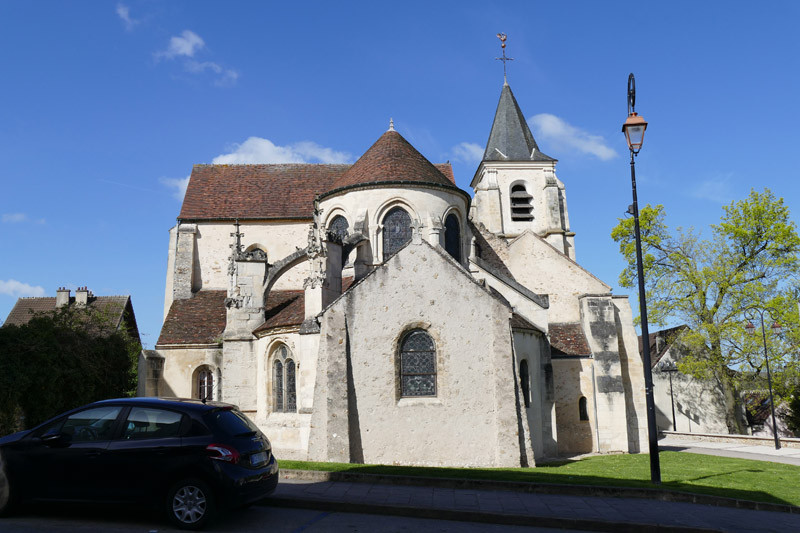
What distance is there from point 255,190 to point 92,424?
21916 mm

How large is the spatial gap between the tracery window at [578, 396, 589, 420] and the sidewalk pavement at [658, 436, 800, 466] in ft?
16.9

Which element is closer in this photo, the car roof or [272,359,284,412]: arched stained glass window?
the car roof

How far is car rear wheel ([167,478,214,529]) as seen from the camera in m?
7.59

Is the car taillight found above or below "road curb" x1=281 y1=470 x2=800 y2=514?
above

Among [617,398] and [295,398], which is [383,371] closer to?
[295,398]

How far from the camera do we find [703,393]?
3875cm

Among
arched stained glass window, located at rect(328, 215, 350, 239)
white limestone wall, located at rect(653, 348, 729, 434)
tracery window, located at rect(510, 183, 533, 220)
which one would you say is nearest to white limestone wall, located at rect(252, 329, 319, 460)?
arched stained glass window, located at rect(328, 215, 350, 239)

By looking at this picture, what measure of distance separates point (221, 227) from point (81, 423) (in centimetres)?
1994

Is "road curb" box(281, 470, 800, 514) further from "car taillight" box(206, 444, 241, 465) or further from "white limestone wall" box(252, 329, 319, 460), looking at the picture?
"white limestone wall" box(252, 329, 319, 460)

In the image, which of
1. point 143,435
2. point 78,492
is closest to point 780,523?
point 143,435

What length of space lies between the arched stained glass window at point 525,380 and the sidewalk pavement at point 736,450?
30.5 feet

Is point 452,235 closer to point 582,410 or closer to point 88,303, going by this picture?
point 582,410

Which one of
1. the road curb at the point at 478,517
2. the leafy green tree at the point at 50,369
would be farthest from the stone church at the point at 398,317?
the road curb at the point at 478,517

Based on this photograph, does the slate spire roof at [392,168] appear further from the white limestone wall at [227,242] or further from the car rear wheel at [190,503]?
the car rear wheel at [190,503]
